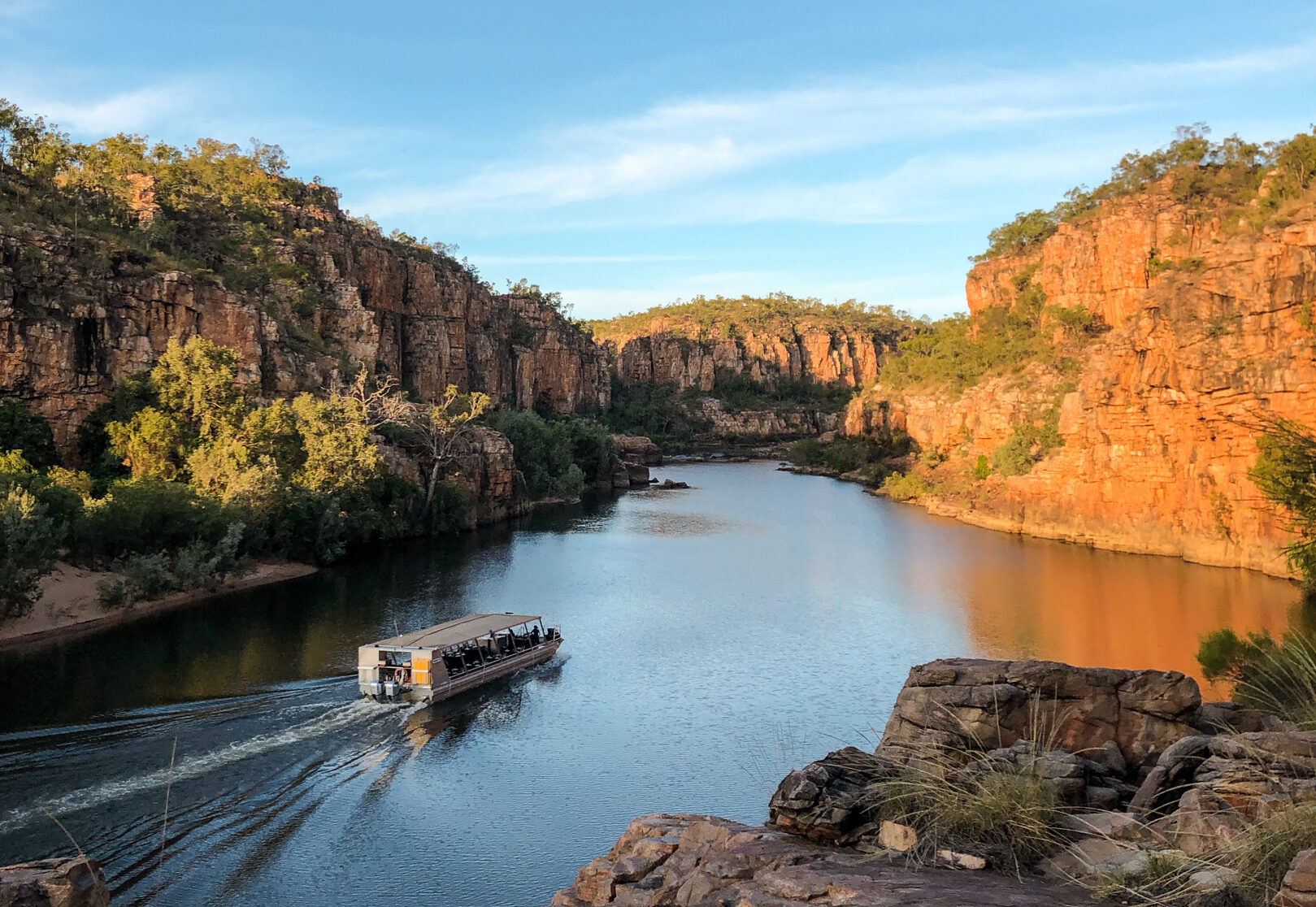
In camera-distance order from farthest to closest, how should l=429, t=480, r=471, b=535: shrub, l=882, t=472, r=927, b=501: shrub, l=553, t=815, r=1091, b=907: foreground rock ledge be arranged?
A: l=882, t=472, r=927, b=501: shrub < l=429, t=480, r=471, b=535: shrub < l=553, t=815, r=1091, b=907: foreground rock ledge

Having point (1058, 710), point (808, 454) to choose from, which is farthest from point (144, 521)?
point (808, 454)

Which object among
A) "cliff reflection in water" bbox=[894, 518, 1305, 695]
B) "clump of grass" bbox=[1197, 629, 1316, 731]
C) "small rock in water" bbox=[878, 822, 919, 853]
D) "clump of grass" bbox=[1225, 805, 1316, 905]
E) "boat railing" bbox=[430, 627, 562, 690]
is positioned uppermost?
"clump of grass" bbox=[1225, 805, 1316, 905]

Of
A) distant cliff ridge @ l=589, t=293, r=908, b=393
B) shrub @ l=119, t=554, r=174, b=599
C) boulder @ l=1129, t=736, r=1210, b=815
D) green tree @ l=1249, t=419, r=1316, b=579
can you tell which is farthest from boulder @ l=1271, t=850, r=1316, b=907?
distant cliff ridge @ l=589, t=293, r=908, b=393

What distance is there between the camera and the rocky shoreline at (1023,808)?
7.73 metres

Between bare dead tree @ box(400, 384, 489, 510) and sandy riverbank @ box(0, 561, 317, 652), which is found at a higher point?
bare dead tree @ box(400, 384, 489, 510)

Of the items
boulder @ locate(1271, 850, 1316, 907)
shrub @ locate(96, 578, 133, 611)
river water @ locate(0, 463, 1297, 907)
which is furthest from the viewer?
shrub @ locate(96, 578, 133, 611)

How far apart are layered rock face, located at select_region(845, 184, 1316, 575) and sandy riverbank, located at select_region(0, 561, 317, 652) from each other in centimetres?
3507

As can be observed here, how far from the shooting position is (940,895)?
8094 millimetres

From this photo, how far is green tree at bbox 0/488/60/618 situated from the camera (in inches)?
1048

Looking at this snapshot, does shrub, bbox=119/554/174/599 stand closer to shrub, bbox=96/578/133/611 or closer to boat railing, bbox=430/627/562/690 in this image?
shrub, bbox=96/578/133/611

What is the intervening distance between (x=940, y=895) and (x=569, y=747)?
545 inches

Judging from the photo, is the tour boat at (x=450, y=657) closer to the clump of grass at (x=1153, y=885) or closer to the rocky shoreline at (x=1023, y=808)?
the rocky shoreline at (x=1023, y=808)

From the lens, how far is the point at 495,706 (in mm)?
23922

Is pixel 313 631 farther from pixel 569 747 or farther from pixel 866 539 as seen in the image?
pixel 866 539
